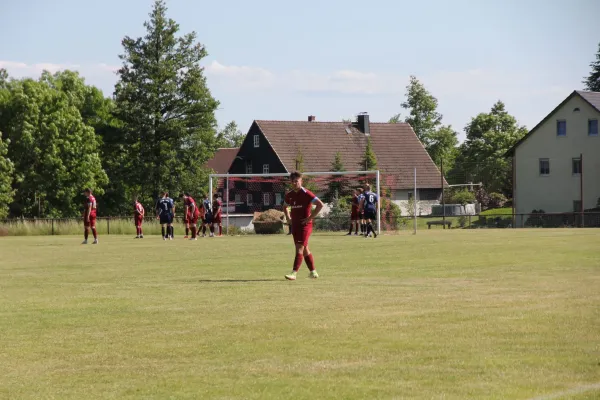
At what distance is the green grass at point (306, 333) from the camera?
320 inches

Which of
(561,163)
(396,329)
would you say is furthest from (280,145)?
(396,329)

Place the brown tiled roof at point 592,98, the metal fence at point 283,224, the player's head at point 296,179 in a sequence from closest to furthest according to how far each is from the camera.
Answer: the player's head at point 296,179 → the metal fence at point 283,224 → the brown tiled roof at point 592,98

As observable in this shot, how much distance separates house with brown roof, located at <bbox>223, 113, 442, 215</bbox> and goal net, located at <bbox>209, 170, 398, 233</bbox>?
1906cm

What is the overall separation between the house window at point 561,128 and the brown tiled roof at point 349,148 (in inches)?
595

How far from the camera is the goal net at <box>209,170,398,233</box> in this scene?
51562mm

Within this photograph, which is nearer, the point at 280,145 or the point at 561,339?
the point at 561,339

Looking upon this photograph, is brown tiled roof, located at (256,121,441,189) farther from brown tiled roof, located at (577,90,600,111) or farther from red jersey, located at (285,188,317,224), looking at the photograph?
red jersey, located at (285,188,317,224)

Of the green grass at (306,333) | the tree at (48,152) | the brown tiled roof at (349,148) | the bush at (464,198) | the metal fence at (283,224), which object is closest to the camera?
the green grass at (306,333)

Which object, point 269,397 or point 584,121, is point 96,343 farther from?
point 584,121

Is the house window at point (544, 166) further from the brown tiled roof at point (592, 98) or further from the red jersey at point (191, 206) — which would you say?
the red jersey at point (191, 206)

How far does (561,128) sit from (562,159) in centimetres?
227

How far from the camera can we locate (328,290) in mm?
16188

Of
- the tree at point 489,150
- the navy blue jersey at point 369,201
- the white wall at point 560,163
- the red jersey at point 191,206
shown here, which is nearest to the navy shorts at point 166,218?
the red jersey at point 191,206

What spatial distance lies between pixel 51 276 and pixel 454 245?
571 inches
